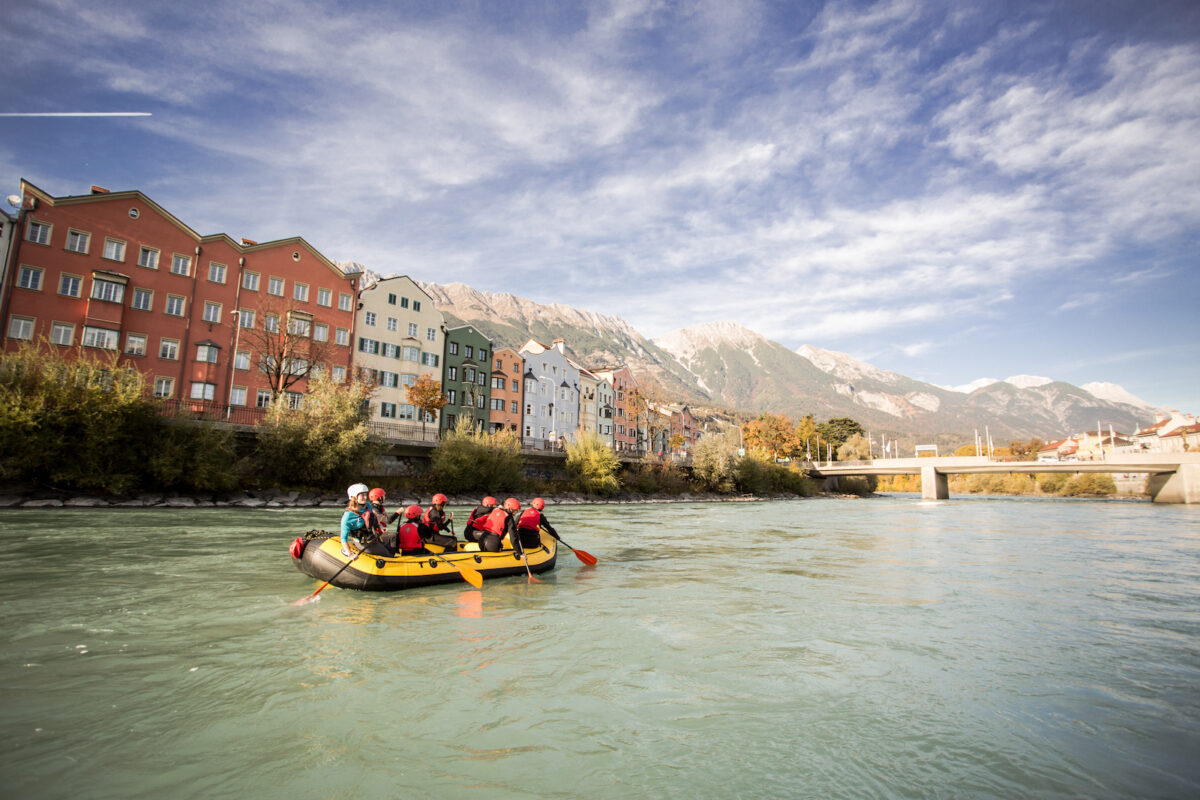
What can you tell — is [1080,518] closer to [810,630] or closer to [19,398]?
[810,630]

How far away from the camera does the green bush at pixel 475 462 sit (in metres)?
40.9

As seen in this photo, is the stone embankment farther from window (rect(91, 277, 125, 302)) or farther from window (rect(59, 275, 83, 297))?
window (rect(59, 275, 83, 297))

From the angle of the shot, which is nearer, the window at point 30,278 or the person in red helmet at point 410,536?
the person in red helmet at point 410,536

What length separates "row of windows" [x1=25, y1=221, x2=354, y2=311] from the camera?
114 feet

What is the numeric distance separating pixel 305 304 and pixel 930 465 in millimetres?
65992

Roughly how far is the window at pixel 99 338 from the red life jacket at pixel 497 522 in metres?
33.7

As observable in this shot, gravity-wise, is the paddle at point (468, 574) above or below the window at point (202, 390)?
below

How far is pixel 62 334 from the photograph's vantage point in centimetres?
3453

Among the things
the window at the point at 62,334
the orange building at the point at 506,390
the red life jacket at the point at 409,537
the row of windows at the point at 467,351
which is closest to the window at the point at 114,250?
the window at the point at 62,334

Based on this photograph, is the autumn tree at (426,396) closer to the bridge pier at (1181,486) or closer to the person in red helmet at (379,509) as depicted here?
the person in red helmet at (379,509)

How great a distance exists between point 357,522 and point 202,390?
1337 inches

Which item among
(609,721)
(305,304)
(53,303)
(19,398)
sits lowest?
(609,721)

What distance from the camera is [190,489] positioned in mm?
29078

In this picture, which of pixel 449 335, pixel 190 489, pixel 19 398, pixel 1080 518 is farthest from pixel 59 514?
pixel 1080 518
